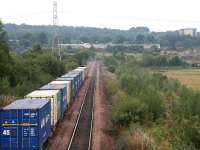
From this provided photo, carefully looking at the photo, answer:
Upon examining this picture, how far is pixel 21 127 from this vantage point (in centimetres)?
2398

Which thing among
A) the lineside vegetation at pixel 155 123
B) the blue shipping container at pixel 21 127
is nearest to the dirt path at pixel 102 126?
A: the lineside vegetation at pixel 155 123

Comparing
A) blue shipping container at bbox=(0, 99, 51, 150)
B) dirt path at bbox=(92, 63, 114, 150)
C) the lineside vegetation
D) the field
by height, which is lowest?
the field

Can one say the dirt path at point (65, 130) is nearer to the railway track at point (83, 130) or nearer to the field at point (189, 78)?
the railway track at point (83, 130)

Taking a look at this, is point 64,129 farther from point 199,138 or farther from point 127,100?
point 199,138

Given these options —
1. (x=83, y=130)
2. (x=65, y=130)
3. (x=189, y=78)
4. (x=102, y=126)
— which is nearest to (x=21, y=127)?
(x=65, y=130)

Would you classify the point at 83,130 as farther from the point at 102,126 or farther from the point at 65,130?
the point at 102,126

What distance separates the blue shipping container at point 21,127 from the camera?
2378 centimetres

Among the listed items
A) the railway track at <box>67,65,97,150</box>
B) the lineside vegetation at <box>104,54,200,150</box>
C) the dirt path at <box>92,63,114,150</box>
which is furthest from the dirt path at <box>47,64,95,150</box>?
the lineside vegetation at <box>104,54,200,150</box>

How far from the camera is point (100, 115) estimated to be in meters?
42.5

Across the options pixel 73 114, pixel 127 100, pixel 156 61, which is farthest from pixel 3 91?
pixel 156 61

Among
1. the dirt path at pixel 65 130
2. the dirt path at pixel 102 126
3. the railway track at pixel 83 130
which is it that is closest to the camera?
the railway track at pixel 83 130

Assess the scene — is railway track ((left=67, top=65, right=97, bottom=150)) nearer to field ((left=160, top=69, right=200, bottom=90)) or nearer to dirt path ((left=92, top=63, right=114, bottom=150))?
dirt path ((left=92, top=63, right=114, bottom=150))

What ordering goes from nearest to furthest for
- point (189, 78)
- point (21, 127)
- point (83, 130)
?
point (21, 127)
point (83, 130)
point (189, 78)

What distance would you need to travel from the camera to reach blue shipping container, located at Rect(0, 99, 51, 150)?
78.0 feet
